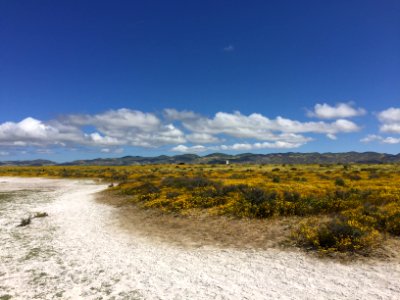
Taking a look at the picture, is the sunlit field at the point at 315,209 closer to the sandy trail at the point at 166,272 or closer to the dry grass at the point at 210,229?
the dry grass at the point at 210,229

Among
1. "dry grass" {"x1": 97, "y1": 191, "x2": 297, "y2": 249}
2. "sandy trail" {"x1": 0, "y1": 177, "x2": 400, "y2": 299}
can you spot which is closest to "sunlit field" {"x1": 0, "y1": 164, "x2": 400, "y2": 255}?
"dry grass" {"x1": 97, "y1": 191, "x2": 297, "y2": 249}

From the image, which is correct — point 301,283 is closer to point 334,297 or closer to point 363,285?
point 334,297

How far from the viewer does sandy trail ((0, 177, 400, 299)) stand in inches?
349

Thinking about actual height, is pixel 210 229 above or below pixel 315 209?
below

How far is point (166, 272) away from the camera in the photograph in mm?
10617

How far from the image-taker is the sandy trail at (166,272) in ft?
29.1

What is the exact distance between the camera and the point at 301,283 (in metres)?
9.38

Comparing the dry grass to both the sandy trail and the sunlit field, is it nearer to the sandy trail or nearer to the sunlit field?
the sunlit field

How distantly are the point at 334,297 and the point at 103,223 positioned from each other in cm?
1445

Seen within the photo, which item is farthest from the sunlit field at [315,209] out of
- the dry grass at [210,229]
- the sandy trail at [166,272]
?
the sandy trail at [166,272]

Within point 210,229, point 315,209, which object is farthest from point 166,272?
point 315,209

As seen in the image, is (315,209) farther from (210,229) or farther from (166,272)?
(166,272)

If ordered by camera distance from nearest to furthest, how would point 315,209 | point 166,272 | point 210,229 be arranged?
point 166,272
point 210,229
point 315,209

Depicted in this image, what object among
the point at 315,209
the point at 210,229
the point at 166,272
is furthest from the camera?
the point at 315,209
